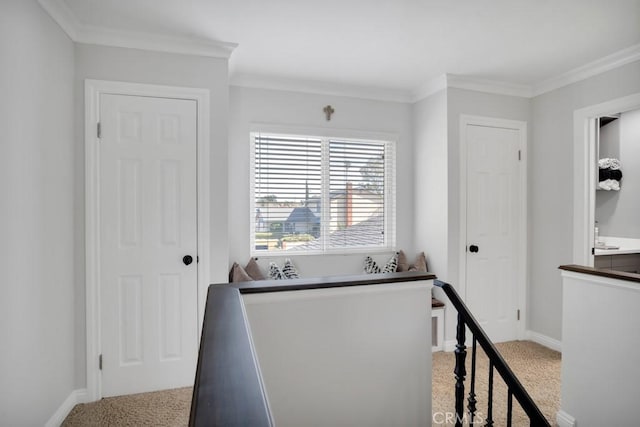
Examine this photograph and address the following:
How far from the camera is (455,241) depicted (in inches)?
130

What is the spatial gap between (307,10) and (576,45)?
78.7 inches

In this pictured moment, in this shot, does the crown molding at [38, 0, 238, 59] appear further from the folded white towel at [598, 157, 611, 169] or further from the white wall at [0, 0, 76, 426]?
the folded white towel at [598, 157, 611, 169]

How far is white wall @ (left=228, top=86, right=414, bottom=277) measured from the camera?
3230 millimetres

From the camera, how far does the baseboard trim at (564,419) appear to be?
2102 millimetres

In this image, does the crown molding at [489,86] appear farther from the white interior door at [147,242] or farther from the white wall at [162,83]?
the white interior door at [147,242]

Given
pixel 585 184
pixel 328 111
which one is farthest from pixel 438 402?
pixel 328 111

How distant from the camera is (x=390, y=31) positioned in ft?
7.95

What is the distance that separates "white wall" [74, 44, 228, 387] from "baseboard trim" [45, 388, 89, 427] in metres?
0.05

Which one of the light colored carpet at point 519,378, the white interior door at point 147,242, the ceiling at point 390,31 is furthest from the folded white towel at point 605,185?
the white interior door at point 147,242

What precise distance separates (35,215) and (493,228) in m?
3.50

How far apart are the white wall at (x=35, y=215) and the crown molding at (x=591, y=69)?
3.83 metres

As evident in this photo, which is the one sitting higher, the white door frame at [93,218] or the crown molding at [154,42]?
the crown molding at [154,42]

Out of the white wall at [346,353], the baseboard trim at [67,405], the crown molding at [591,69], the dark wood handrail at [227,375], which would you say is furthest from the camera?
the crown molding at [591,69]

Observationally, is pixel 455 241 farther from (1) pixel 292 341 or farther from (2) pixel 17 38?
(2) pixel 17 38
